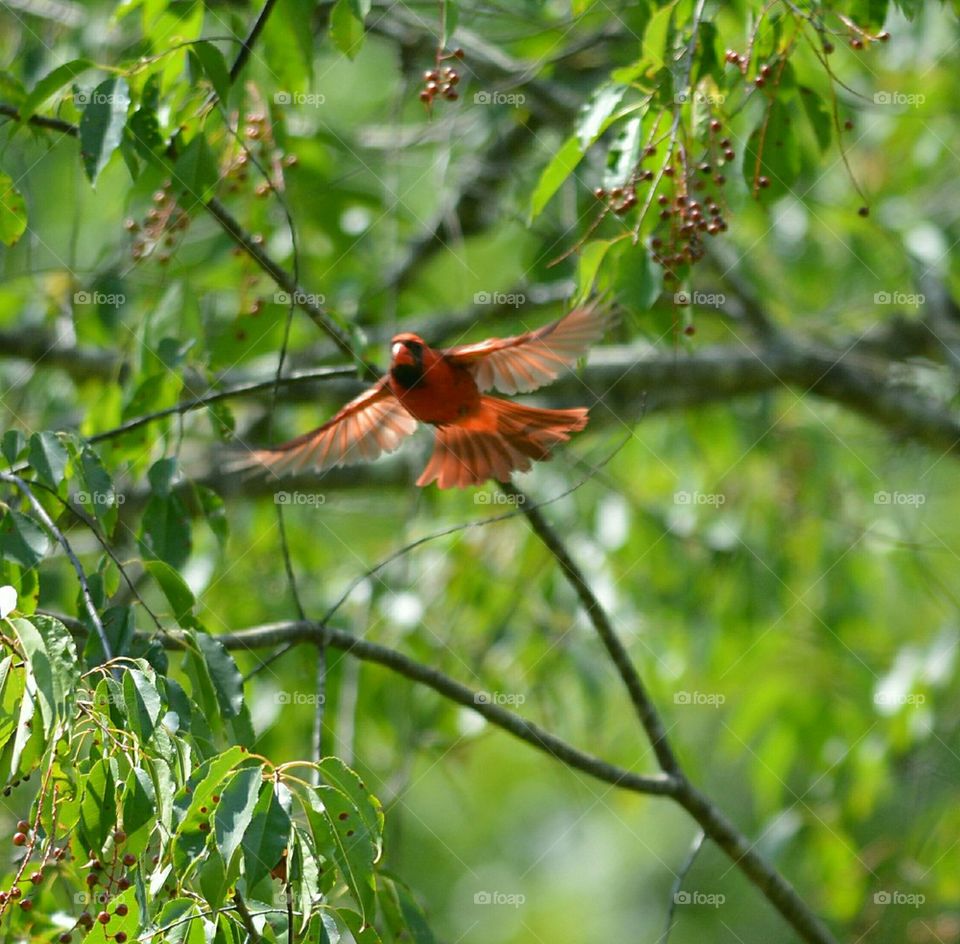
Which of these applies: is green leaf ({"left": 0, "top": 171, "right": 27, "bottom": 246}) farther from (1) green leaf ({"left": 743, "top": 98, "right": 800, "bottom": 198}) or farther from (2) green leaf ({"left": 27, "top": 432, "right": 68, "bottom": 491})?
(1) green leaf ({"left": 743, "top": 98, "right": 800, "bottom": 198})

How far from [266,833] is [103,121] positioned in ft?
4.50

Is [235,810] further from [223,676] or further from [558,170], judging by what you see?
[558,170]

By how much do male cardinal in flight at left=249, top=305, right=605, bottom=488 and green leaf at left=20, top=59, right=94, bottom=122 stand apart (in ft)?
3.02

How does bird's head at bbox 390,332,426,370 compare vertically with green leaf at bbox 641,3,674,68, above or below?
below

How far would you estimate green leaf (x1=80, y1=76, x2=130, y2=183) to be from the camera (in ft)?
7.73

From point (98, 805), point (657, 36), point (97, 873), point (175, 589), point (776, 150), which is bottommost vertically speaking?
point (97, 873)

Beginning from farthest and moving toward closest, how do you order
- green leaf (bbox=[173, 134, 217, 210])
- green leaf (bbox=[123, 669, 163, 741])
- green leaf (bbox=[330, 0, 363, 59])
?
1. green leaf (bbox=[173, 134, 217, 210])
2. green leaf (bbox=[330, 0, 363, 59])
3. green leaf (bbox=[123, 669, 163, 741])

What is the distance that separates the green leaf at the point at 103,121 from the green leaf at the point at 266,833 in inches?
48.1

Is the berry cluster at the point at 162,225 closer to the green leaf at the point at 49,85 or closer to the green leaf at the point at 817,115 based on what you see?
the green leaf at the point at 49,85

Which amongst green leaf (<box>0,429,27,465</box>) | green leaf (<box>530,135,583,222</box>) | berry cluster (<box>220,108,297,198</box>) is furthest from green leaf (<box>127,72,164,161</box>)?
green leaf (<box>530,135,583,222</box>)

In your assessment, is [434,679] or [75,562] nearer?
[75,562]

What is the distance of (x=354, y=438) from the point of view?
130 inches

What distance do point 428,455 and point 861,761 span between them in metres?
1.90

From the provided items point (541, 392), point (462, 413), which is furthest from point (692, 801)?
point (541, 392)
